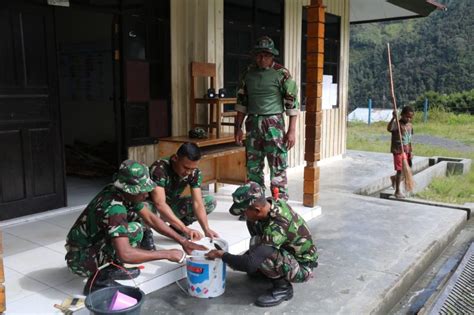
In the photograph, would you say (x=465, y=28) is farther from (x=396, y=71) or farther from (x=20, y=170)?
(x=20, y=170)

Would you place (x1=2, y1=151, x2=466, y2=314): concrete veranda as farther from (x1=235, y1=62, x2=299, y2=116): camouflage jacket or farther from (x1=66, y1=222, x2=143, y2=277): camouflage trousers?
(x1=235, y1=62, x2=299, y2=116): camouflage jacket

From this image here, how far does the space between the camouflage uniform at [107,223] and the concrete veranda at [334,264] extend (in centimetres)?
28

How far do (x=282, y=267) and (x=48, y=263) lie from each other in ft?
5.41

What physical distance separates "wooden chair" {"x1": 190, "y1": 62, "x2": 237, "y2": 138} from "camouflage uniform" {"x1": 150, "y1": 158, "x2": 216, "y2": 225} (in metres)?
1.63

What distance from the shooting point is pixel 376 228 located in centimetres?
443

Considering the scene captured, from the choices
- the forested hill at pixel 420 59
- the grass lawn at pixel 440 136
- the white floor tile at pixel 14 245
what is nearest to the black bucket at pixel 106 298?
the white floor tile at pixel 14 245

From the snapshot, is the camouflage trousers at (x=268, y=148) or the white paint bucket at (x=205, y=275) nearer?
the white paint bucket at (x=205, y=275)

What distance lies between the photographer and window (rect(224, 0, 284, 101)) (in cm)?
580

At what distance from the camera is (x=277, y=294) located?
2855 mm

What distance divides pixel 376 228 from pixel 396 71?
31.5m

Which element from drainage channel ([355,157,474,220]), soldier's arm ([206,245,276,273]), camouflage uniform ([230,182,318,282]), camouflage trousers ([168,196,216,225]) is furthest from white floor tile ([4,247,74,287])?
drainage channel ([355,157,474,220])

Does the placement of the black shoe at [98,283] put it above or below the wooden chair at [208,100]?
below

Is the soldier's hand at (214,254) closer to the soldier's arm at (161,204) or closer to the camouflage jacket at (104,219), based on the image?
Result: the soldier's arm at (161,204)

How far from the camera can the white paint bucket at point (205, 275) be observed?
2.78 meters
